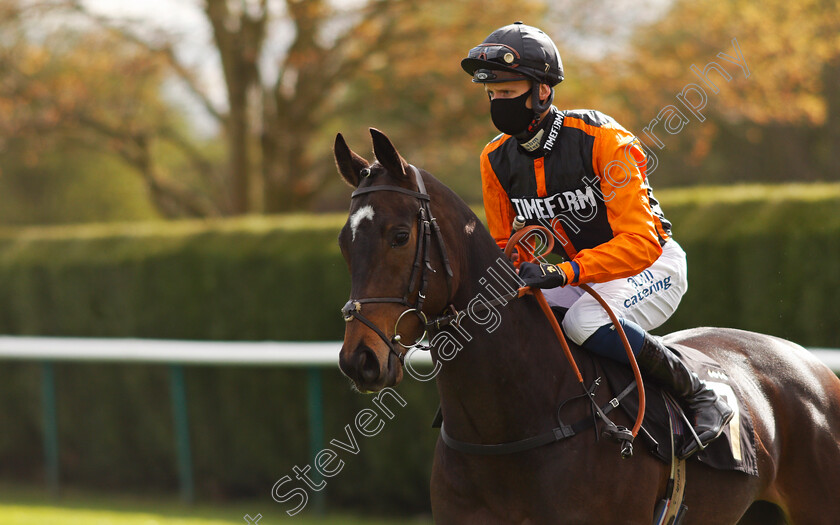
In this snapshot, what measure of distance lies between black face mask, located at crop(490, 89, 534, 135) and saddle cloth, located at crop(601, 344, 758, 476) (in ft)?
2.65

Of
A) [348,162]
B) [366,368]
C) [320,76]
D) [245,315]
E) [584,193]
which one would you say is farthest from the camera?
[320,76]

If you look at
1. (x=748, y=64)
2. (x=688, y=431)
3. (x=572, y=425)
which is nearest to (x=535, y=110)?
(x=572, y=425)

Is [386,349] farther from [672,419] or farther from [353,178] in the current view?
[672,419]

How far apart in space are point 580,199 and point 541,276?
424 mm

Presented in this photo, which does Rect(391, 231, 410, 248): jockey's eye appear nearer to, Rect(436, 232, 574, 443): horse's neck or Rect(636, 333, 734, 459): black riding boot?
Rect(436, 232, 574, 443): horse's neck

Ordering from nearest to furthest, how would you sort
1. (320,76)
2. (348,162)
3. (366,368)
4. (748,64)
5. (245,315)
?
(366,368) < (348,162) < (245,315) < (320,76) < (748,64)

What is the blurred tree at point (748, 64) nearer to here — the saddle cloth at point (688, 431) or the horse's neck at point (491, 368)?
the saddle cloth at point (688, 431)

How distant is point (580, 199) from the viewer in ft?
9.96

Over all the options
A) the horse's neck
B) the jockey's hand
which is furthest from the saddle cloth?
the jockey's hand

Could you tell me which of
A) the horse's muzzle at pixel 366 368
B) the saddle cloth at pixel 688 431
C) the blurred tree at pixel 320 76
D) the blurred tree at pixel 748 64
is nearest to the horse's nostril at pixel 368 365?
the horse's muzzle at pixel 366 368

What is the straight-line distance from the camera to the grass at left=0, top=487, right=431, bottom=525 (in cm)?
649

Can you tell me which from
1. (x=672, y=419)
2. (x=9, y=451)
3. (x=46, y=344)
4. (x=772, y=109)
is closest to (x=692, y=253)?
(x=672, y=419)

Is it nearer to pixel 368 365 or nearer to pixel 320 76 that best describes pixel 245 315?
pixel 320 76

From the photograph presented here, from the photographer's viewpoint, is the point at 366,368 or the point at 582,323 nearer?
the point at 366,368
